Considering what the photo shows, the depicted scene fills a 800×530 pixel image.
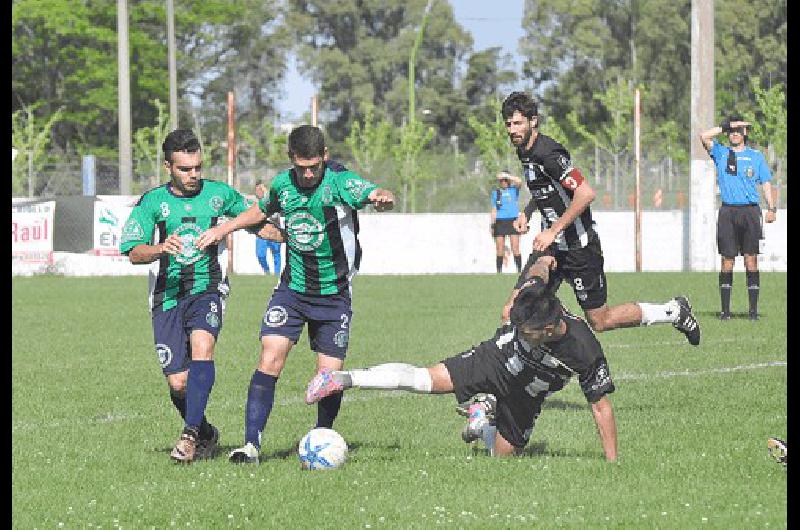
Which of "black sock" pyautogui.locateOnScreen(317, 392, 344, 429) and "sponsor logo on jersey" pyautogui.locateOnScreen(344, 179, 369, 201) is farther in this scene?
"black sock" pyautogui.locateOnScreen(317, 392, 344, 429)

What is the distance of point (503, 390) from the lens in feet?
29.3

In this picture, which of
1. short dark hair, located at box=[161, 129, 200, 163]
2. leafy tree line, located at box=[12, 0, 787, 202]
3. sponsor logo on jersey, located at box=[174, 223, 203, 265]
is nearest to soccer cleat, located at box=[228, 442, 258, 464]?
sponsor logo on jersey, located at box=[174, 223, 203, 265]

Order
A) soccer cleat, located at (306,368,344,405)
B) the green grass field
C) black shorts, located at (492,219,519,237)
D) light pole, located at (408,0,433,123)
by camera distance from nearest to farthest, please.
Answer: the green grass field → soccer cleat, located at (306,368,344,405) → black shorts, located at (492,219,519,237) → light pole, located at (408,0,433,123)

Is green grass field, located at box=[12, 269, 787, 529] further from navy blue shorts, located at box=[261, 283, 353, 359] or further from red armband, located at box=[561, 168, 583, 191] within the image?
A: red armband, located at box=[561, 168, 583, 191]

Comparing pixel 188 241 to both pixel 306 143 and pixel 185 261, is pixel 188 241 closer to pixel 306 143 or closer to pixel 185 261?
pixel 185 261

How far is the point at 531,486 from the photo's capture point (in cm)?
770

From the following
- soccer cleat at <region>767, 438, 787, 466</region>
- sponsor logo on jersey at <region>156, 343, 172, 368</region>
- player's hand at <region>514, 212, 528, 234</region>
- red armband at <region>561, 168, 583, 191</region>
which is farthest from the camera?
player's hand at <region>514, 212, 528, 234</region>

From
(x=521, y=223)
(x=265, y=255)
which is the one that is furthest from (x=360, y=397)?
(x=265, y=255)

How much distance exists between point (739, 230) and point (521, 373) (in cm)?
1015

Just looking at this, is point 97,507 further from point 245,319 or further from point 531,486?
point 245,319

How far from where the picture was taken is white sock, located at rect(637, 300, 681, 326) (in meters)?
11.1

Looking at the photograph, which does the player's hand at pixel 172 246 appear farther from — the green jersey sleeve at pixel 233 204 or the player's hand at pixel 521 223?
the player's hand at pixel 521 223

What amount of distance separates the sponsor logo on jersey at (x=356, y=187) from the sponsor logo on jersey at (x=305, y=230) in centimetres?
27

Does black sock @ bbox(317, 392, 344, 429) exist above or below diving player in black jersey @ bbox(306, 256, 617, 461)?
below
